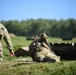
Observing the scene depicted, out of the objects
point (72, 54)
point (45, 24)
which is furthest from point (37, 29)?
point (72, 54)

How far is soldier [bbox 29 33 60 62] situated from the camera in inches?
480

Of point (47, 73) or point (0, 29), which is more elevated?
point (0, 29)

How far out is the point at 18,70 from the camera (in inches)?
429

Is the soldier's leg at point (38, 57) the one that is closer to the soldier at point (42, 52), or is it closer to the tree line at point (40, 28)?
the soldier at point (42, 52)

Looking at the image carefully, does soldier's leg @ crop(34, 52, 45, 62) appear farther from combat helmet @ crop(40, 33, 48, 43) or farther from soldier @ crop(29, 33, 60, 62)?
combat helmet @ crop(40, 33, 48, 43)

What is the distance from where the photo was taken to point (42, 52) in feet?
41.8

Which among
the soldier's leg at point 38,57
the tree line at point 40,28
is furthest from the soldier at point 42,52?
the tree line at point 40,28

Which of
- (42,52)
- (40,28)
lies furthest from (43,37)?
(40,28)

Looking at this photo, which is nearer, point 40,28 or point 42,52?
point 42,52

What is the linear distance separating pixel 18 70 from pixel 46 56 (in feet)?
6.08

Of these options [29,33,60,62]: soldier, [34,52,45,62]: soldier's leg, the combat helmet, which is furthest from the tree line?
[34,52,45,62]: soldier's leg

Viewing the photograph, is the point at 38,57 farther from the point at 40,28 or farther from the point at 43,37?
the point at 40,28

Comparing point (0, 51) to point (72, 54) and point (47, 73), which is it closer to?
point (47, 73)

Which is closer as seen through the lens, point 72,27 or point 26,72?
point 26,72
